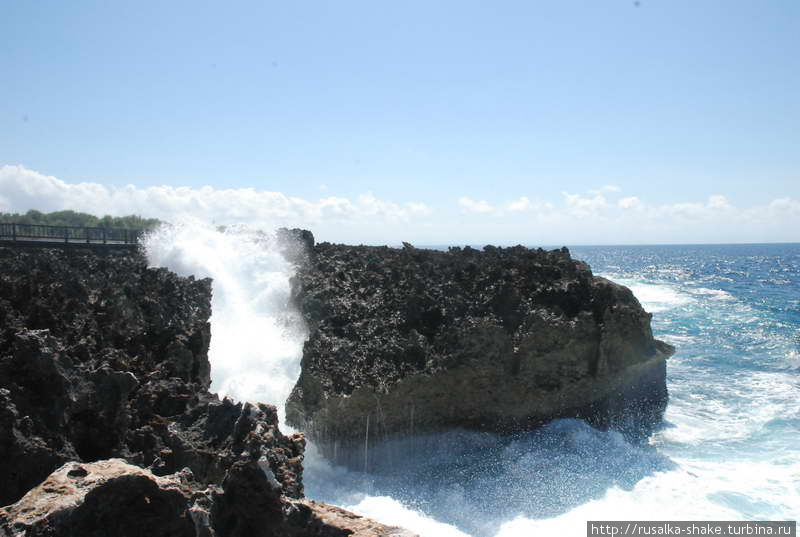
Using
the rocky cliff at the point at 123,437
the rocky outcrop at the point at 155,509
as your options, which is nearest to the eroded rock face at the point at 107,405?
the rocky cliff at the point at 123,437

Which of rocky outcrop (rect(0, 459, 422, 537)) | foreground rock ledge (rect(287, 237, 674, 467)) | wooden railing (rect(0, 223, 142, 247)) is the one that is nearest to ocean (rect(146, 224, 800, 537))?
foreground rock ledge (rect(287, 237, 674, 467))

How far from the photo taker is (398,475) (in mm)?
12438

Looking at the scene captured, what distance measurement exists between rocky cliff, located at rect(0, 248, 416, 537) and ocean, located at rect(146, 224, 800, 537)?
408 centimetres

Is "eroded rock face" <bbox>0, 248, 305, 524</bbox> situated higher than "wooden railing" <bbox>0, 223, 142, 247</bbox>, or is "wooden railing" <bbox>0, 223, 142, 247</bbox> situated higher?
"wooden railing" <bbox>0, 223, 142, 247</bbox>

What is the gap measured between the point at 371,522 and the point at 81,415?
4.03 meters

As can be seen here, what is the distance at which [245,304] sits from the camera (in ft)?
65.5

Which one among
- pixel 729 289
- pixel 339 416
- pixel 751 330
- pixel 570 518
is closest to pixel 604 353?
pixel 570 518

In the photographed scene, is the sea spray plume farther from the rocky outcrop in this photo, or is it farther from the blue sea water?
the rocky outcrop

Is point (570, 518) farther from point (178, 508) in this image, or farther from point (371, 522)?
point (178, 508)

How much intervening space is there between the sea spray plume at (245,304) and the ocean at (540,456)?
0.17 ft

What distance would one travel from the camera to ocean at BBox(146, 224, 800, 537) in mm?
11211

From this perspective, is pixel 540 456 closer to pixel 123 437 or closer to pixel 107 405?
pixel 123 437

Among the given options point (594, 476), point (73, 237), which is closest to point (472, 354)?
point (594, 476)

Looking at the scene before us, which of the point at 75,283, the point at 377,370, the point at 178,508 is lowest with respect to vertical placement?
the point at 377,370
